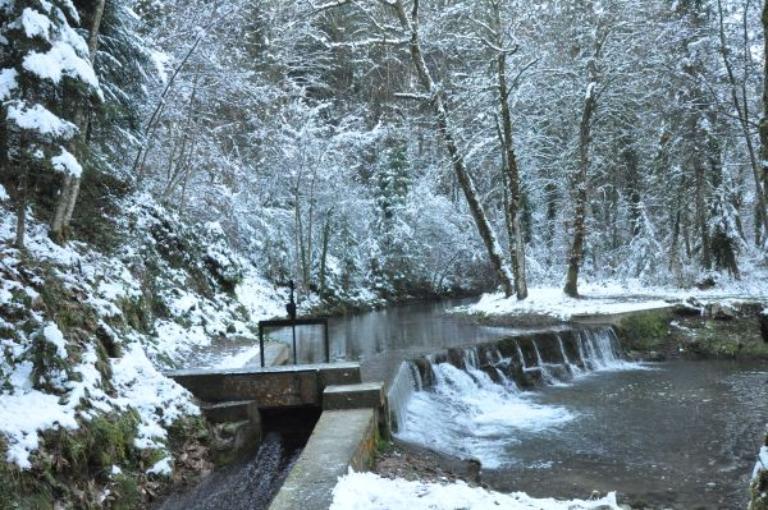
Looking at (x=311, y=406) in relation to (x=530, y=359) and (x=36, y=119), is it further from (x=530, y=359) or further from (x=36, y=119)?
(x=530, y=359)

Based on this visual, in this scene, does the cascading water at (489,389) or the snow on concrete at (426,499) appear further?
the cascading water at (489,389)

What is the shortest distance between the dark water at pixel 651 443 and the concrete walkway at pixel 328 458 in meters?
1.58

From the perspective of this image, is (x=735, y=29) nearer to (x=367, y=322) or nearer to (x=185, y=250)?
(x=367, y=322)

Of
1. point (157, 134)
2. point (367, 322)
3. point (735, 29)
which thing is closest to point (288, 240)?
point (367, 322)

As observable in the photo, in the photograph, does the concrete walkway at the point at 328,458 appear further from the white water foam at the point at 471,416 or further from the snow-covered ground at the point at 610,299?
the snow-covered ground at the point at 610,299

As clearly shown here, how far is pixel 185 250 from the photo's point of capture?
44.3ft

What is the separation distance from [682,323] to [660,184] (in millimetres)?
8742

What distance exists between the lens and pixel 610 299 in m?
16.4

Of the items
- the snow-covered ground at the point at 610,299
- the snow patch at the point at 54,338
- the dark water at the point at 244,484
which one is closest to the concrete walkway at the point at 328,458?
the dark water at the point at 244,484

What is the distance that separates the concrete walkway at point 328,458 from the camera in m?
4.05

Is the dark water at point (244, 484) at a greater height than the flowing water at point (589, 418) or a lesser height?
greater

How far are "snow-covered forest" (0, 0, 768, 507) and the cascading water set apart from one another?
3218 mm

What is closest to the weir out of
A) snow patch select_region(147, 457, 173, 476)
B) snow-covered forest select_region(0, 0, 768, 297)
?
snow patch select_region(147, 457, 173, 476)

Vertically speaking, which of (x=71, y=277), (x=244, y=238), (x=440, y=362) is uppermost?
(x=244, y=238)
